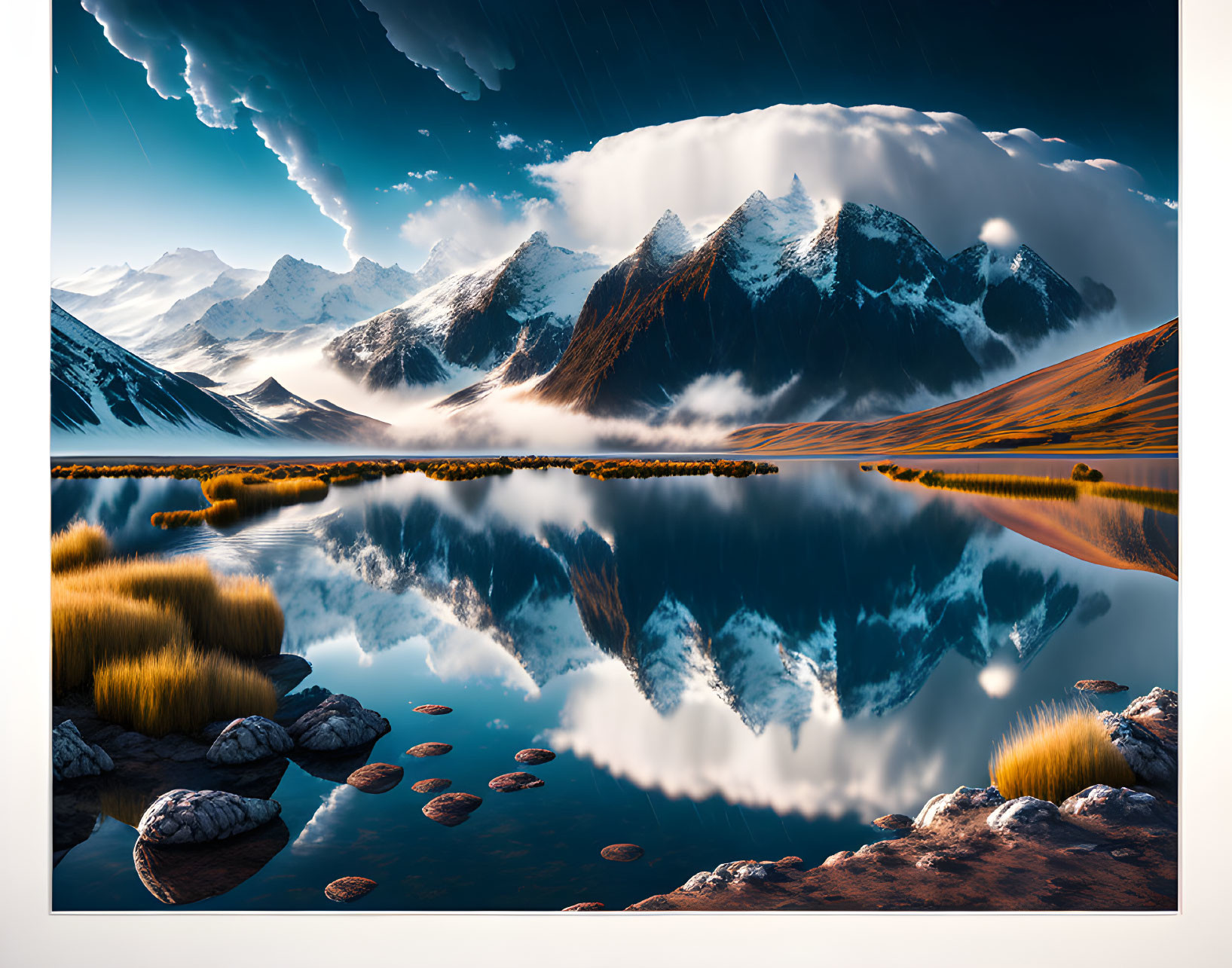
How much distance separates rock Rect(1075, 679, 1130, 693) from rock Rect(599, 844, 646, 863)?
2472mm

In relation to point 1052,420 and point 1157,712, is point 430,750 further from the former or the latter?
point 1052,420

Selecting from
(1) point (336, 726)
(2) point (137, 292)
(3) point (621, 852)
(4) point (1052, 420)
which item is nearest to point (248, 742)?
(1) point (336, 726)

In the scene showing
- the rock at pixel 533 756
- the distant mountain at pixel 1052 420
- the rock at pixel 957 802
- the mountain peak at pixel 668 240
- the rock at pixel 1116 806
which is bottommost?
the rock at pixel 957 802

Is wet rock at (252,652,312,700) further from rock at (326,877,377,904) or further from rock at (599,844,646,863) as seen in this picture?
rock at (599,844,646,863)

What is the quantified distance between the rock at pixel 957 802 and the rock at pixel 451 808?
6.68 feet

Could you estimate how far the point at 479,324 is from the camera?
13.8 feet

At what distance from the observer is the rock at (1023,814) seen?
2.56m

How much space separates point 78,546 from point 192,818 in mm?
1706

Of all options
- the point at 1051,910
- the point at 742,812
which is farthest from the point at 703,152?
the point at 1051,910

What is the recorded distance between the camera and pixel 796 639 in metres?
3.85

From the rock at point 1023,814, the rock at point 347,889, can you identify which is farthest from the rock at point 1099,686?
the rock at point 347,889

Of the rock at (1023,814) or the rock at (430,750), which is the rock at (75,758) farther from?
the rock at (1023,814)
